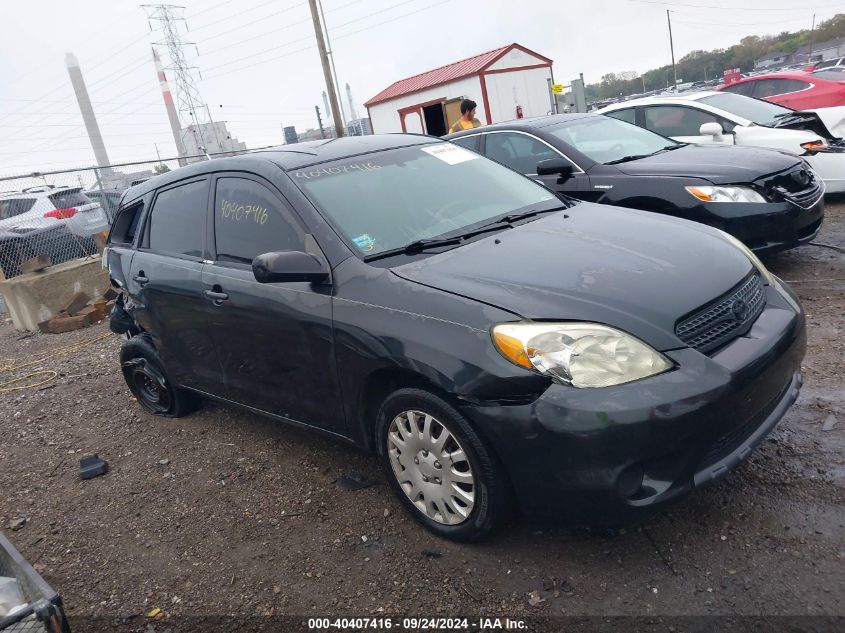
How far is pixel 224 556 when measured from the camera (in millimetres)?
3242

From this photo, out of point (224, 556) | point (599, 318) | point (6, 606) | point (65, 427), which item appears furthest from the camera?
point (65, 427)

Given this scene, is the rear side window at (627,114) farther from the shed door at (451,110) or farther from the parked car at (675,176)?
the shed door at (451,110)

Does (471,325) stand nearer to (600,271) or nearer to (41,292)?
(600,271)

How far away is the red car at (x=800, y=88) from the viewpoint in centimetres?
1075

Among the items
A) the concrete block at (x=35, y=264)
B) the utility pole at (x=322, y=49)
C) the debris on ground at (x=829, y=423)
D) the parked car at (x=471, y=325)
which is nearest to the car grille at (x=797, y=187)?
the parked car at (x=471, y=325)

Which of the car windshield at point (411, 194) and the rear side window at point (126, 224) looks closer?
the car windshield at point (411, 194)

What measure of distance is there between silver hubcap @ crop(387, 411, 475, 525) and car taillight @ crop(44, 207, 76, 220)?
33.8 feet

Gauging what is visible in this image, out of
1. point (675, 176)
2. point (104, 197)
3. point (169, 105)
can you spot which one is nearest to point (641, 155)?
point (675, 176)

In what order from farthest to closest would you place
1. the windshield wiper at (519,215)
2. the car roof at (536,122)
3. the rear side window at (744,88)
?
the rear side window at (744,88) < the car roof at (536,122) < the windshield wiper at (519,215)

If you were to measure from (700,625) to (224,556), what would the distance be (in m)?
2.12

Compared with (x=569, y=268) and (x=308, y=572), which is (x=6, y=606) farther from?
(x=569, y=268)

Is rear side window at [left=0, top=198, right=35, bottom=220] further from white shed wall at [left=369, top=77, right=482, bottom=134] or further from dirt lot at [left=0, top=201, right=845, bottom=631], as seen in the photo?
white shed wall at [left=369, top=77, right=482, bottom=134]

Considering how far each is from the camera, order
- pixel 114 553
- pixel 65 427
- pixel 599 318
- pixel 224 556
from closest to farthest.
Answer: pixel 599 318, pixel 224 556, pixel 114 553, pixel 65 427

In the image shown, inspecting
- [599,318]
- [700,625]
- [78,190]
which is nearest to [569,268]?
[599,318]
